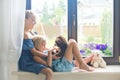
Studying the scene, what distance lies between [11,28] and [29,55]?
0.35m

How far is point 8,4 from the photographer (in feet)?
8.02

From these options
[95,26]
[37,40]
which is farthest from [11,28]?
[95,26]

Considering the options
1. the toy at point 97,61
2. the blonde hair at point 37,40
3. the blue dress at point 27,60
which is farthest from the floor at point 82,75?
the blonde hair at point 37,40

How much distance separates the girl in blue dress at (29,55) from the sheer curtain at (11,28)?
93mm

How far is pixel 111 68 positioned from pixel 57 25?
79 cm

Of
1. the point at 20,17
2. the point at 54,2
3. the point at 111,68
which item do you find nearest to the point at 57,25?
the point at 54,2

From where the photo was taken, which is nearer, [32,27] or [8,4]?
[8,4]

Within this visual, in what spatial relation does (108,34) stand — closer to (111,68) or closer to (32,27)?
(111,68)

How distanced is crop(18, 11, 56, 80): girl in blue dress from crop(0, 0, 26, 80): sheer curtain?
0.30ft

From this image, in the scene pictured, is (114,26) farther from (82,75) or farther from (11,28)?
(11,28)

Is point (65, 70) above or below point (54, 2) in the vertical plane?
below

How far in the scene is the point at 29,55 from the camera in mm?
2588

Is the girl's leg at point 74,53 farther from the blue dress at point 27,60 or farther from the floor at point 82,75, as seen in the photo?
the blue dress at point 27,60

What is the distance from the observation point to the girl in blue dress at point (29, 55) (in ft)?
8.15
